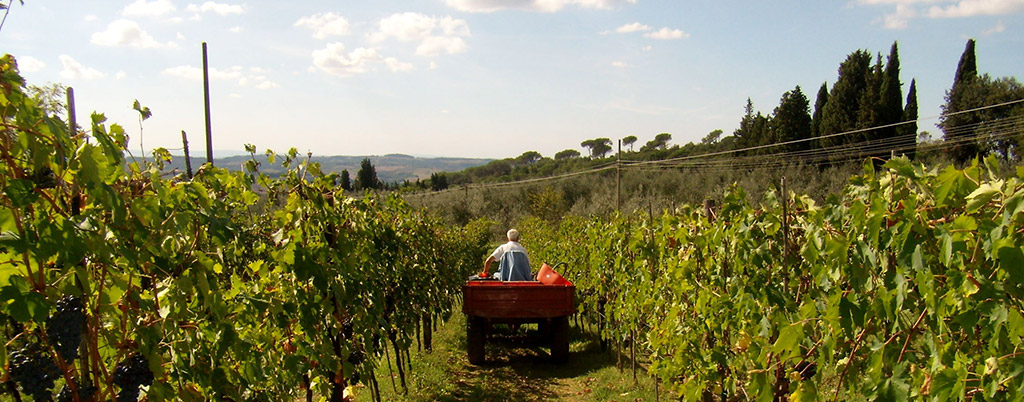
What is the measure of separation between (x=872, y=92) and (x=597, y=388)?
30221 mm

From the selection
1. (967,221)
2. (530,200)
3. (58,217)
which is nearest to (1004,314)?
(967,221)

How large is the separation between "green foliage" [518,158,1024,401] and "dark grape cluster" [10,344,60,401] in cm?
258

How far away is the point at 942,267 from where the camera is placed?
7.79 feet

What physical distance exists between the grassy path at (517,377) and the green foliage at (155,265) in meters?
2.41

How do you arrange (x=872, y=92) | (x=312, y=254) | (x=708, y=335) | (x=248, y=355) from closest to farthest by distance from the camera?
(x=248, y=355)
(x=312, y=254)
(x=708, y=335)
(x=872, y=92)

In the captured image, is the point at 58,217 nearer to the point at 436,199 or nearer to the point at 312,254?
the point at 312,254

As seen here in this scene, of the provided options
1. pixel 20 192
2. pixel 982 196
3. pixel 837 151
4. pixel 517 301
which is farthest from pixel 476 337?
pixel 837 151

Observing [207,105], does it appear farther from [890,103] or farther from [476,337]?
[890,103]

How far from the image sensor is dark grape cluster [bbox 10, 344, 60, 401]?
204 cm

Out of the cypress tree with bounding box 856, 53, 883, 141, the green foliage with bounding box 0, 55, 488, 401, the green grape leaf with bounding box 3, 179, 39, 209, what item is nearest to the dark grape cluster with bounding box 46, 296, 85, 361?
the green foliage with bounding box 0, 55, 488, 401

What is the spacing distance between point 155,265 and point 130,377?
52cm

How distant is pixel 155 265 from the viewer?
2.02 metres

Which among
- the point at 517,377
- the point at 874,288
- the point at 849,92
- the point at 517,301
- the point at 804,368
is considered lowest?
the point at 517,377

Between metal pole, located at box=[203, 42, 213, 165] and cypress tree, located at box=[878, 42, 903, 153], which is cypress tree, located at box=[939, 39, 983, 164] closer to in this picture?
cypress tree, located at box=[878, 42, 903, 153]
